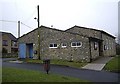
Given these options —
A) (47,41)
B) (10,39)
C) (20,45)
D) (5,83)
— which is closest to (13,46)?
(10,39)

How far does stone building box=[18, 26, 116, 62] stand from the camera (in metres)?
29.7

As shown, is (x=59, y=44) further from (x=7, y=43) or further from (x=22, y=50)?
(x=7, y=43)

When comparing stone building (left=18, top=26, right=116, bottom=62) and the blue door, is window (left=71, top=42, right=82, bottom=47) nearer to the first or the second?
stone building (left=18, top=26, right=116, bottom=62)

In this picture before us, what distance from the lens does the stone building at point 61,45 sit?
2966 cm

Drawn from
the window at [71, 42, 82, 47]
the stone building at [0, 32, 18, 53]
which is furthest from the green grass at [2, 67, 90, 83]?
the stone building at [0, 32, 18, 53]

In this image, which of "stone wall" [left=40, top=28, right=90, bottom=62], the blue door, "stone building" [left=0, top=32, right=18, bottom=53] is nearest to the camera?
"stone wall" [left=40, top=28, right=90, bottom=62]

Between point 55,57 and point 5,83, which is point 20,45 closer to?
point 55,57

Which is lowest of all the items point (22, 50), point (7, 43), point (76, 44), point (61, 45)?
point (22, 50)

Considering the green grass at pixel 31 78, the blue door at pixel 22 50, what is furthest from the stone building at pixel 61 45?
the green grass at pixel 31 78

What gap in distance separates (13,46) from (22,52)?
32161 mm

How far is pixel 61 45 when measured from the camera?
31.8 metres

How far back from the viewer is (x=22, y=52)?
3653 cm

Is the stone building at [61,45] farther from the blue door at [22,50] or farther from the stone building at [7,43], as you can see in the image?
the stone building at [7,43]

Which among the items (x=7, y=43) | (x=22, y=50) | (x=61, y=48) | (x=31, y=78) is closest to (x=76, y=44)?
(x=61, y=48)
